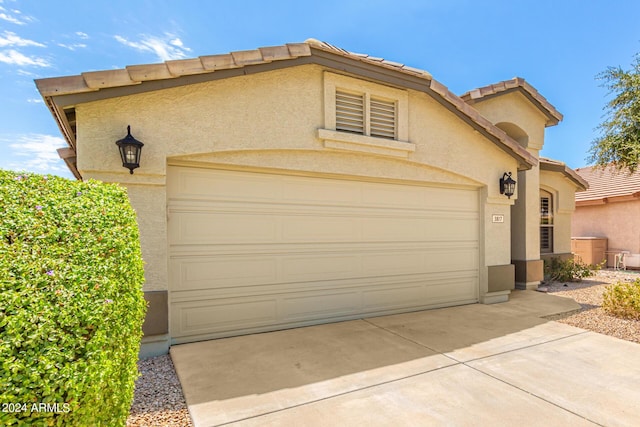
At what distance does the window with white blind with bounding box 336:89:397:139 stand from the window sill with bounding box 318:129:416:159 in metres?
0.22

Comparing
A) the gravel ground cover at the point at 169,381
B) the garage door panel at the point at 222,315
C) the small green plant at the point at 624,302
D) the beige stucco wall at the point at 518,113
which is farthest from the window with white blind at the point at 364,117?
the small green plant at the point at 624,302

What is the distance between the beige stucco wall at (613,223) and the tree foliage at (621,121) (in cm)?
659

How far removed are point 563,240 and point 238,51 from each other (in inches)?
502

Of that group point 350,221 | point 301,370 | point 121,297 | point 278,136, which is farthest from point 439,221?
point 121,297

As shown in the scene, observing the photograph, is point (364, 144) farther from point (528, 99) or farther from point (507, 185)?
point (528, 99)

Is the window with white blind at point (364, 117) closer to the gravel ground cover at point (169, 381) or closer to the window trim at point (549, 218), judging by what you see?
the gravel ground cover at point (169, 381)

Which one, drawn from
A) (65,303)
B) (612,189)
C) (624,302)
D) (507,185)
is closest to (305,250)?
(65,303)

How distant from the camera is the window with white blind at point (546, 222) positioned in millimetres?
11477

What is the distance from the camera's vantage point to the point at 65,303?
6.13ft

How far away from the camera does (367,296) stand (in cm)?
642

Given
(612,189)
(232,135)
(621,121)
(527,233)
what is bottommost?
(527,233)

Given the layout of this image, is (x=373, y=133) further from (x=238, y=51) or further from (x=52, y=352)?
(x=52, y=352)

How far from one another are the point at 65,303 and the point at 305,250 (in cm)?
416

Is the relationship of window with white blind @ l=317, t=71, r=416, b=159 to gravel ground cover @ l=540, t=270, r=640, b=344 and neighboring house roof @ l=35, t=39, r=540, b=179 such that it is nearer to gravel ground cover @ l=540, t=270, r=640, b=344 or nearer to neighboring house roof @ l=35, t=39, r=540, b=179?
neighboring house roof @ l=35, t=39, r=540, b=179
